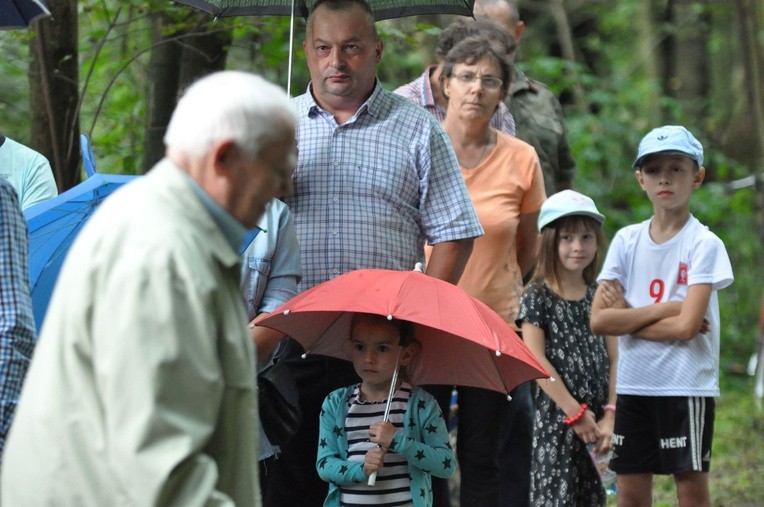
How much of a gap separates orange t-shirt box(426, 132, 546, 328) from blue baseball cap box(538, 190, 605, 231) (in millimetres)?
300

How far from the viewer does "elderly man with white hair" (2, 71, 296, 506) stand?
281 cm

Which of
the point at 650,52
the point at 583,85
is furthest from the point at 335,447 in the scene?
the point at 650,52

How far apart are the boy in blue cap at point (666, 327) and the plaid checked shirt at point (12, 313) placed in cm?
335

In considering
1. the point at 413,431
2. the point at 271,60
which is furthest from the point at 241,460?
the point at 271,60

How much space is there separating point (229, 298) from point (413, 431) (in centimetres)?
250

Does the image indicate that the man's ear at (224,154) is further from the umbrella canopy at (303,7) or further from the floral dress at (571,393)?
the floral dress at (571,393)

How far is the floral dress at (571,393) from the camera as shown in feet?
21.4

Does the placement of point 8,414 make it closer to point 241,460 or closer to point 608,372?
point 241,460

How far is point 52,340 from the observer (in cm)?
296

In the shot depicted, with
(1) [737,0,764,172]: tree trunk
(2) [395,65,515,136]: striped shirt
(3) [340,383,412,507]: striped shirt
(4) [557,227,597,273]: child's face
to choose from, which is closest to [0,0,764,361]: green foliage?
(2) [395,65,515,136]: striped shirt

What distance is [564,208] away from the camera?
653 centimetres

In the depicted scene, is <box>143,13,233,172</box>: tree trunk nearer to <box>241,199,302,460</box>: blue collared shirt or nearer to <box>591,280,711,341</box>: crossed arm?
<box>241,199,302,460</box>: blue collared shirt

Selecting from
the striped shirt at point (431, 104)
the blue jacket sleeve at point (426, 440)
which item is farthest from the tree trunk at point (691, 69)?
the blue jacket sleeve at point (426, 440)

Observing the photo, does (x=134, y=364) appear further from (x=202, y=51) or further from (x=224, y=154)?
(x=202, y=51)
